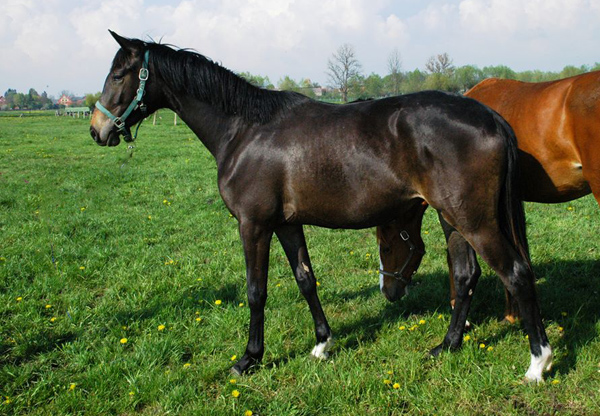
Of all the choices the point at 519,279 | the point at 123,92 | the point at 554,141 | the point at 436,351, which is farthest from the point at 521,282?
the point at 123,92

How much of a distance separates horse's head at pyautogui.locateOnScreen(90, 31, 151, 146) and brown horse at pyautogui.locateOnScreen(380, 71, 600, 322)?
8.76 feet

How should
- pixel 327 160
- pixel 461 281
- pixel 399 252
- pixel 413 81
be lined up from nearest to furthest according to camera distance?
pixel 327 160 < pixel 461 281 < pixel 399 252 < pixel 413 81

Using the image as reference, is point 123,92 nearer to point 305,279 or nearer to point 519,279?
point 305,279

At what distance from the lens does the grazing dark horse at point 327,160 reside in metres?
3.03

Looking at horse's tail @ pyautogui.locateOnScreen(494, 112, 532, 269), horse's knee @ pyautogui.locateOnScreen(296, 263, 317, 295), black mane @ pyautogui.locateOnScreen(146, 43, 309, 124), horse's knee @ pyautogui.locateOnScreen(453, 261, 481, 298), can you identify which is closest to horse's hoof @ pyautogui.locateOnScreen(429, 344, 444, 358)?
horse's knee @ pyautogui.locateOnScreen(453, 261, 481, 298)

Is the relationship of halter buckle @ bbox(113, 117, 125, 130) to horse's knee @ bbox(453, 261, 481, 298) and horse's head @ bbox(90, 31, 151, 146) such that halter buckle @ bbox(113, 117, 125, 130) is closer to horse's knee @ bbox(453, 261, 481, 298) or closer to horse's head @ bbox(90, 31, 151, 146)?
horse's head @ bbox(90, 31, 151, 146)

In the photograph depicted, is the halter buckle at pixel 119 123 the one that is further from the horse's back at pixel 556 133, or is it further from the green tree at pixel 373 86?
the green tree at pixel 373 86

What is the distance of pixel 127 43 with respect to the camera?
3465mm

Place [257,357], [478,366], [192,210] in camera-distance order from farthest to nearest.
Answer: [192,210] → [257,357] → [478,366]

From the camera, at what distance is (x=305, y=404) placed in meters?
3.13

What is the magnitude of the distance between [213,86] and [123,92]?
2.24 ft

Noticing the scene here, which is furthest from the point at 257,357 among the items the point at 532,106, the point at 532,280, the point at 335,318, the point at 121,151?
the point at 121,151

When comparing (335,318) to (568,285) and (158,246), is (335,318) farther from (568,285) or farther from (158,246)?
(158,246)

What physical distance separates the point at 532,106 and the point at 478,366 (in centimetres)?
216
